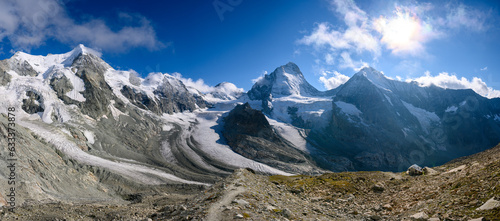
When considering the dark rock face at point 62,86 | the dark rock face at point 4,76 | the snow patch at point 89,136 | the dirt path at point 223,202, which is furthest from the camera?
the dark rock face at point 62,86

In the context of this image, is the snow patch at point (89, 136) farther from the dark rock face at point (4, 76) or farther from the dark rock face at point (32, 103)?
the dark rock face at point (4, 76)

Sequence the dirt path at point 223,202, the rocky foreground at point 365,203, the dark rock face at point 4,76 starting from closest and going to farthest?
the dirt path at point 223,202 → the rocky foreground at point 365,203 → the dark rock face at point 4,76

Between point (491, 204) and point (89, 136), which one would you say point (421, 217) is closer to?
point (491, 204)

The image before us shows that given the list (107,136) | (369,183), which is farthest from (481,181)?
(107,136)

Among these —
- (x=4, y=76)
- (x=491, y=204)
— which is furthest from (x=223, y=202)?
(x=4, y=76)

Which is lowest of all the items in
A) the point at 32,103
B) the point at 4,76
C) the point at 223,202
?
the point at 223,202

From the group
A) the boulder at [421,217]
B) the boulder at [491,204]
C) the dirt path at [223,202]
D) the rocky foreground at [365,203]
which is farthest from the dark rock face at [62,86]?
the boulder at [491,204]

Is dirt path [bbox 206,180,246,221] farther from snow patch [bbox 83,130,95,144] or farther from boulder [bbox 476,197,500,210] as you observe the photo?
snow patch [bbox 83,130,95,144]

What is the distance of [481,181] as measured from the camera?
13.8 meters

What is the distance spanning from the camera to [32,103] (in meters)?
154

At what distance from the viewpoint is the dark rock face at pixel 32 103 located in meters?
150

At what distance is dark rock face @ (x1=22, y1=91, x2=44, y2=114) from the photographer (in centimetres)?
14957

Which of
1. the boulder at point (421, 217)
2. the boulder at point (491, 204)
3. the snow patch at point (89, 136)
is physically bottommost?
the snow patch at point (89, 136)

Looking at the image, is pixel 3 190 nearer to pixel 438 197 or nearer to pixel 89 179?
pixel 89 179
